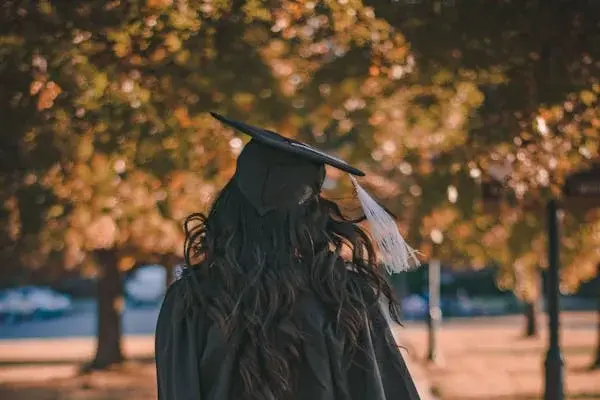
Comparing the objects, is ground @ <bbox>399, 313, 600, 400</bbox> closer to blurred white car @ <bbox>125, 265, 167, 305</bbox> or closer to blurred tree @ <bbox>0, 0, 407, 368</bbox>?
blurred tree @ <bbox>0, 0, 407, 368</bbox>

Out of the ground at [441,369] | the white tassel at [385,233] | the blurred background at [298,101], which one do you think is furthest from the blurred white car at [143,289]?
the white tassel at [385,233]

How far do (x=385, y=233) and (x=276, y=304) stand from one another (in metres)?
0.54

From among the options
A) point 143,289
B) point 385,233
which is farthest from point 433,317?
point 143,289

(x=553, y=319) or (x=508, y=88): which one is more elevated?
(x=508, y=88)

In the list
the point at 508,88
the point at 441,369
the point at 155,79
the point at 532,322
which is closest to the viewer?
the point at 508,88

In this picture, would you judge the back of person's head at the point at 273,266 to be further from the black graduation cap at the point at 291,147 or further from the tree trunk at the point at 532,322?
the tree trunk at the point at 532,322

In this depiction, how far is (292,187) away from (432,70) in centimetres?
573

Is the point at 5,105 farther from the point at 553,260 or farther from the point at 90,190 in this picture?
the point at 553,260

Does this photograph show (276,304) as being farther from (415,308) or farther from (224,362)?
(415,308)

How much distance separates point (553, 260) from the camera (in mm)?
10867

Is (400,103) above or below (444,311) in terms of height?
above

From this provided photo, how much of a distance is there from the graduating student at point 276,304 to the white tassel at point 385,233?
0.13 metres

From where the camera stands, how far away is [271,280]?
11.3 ft

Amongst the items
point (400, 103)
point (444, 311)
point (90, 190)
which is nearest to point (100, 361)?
point (90, 190)
